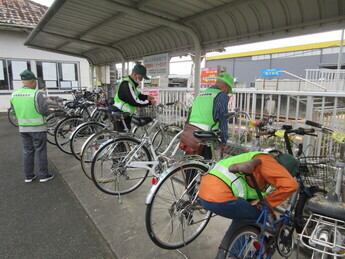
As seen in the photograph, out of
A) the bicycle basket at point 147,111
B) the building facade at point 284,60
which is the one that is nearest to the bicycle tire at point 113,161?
the bicycle basket at point 147,111

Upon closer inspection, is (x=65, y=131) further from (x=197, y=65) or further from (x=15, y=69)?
(x=15, y=69)

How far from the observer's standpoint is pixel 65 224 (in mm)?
3078

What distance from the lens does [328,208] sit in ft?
5.16

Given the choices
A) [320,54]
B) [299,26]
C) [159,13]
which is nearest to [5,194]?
[159,13]

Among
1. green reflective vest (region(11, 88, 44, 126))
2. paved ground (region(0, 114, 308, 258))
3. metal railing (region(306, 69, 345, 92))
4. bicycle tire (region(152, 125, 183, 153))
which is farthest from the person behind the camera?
metal railing (region(306, 69, 345, 92))

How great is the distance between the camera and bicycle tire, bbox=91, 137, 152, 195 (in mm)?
3461

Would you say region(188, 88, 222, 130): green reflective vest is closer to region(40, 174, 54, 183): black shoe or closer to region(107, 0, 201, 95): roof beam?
region(107, 0, 201, 95): roof beam

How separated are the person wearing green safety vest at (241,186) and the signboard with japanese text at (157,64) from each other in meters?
4.30

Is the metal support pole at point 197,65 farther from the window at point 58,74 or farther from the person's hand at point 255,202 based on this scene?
the window at point 58,74

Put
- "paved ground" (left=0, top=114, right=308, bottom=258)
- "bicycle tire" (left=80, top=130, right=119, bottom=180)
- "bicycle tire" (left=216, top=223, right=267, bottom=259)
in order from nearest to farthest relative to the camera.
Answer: "bicycle tire" (left=216, top=223, right=267, bottom=259), "paved ground" (left=0, top=114, right=308, bottom=258), "bicycle tire" (left=80, top=130, right=119, bottom=180)

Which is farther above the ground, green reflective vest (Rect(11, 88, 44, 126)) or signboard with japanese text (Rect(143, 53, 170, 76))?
signboard with japanese text (Rect(143, 53, 170, 76))

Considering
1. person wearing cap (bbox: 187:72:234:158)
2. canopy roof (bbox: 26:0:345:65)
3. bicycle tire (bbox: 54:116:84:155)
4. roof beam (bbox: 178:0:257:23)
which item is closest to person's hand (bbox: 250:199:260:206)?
person wearing cap (bbox: 187:72:234:158)

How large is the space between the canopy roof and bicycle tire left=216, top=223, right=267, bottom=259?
281 centimetres

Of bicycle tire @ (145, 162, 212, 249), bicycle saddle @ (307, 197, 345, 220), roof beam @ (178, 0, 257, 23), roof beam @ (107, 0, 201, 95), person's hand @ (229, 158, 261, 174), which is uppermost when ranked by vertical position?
roof beam @ (178, 0, 257, 23)
